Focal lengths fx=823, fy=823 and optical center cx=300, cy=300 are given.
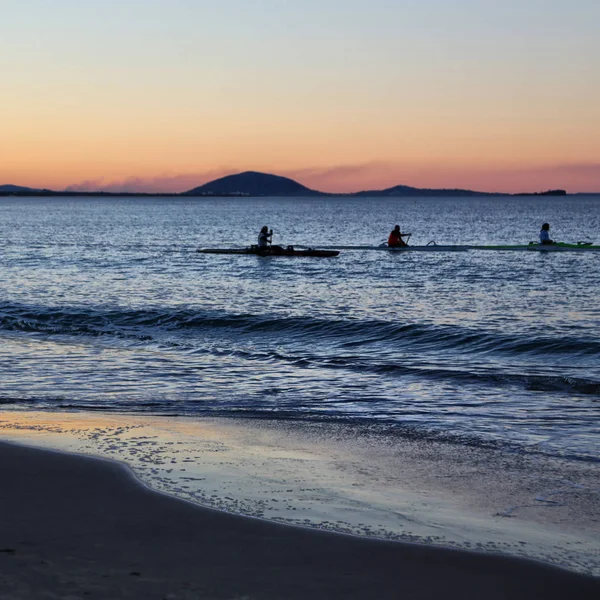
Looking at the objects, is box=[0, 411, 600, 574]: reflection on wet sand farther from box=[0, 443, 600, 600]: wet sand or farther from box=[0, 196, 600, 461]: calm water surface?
box=[0, 196, 600, 461]: calm water surface

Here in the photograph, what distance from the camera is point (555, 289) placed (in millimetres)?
31000

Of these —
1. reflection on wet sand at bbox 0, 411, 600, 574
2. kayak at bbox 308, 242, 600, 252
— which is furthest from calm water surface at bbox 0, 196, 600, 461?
kayak at bbox 308, 242, 600, 252

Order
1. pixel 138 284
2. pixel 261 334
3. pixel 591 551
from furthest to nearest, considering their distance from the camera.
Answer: pixel 138 284
pixel 261 334
pixel 591 551

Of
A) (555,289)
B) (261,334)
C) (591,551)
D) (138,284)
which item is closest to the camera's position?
(591,551)

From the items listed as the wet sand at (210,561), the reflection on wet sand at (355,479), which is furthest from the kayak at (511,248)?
the wet sand at (210,561)

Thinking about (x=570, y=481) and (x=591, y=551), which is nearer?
(x=591, y=551)

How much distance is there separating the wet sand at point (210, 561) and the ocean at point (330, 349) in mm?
3438

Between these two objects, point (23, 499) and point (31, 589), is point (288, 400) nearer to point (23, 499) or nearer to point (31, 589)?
point (23, 499)

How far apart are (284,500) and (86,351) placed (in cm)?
1087

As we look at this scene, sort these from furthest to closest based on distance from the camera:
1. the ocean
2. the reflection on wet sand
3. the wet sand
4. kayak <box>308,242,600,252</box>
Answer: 1. kayak <box>308,242,600,252</box>
2. the ocean
3. the reflection on wet sand
4. the wet sand

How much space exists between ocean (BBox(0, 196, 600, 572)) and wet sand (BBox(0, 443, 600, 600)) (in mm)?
3438

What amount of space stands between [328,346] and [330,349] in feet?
1.60

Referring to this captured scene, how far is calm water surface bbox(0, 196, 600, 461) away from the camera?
38.0 feet

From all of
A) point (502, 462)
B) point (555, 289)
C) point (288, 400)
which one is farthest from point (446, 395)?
point (555, 289)
